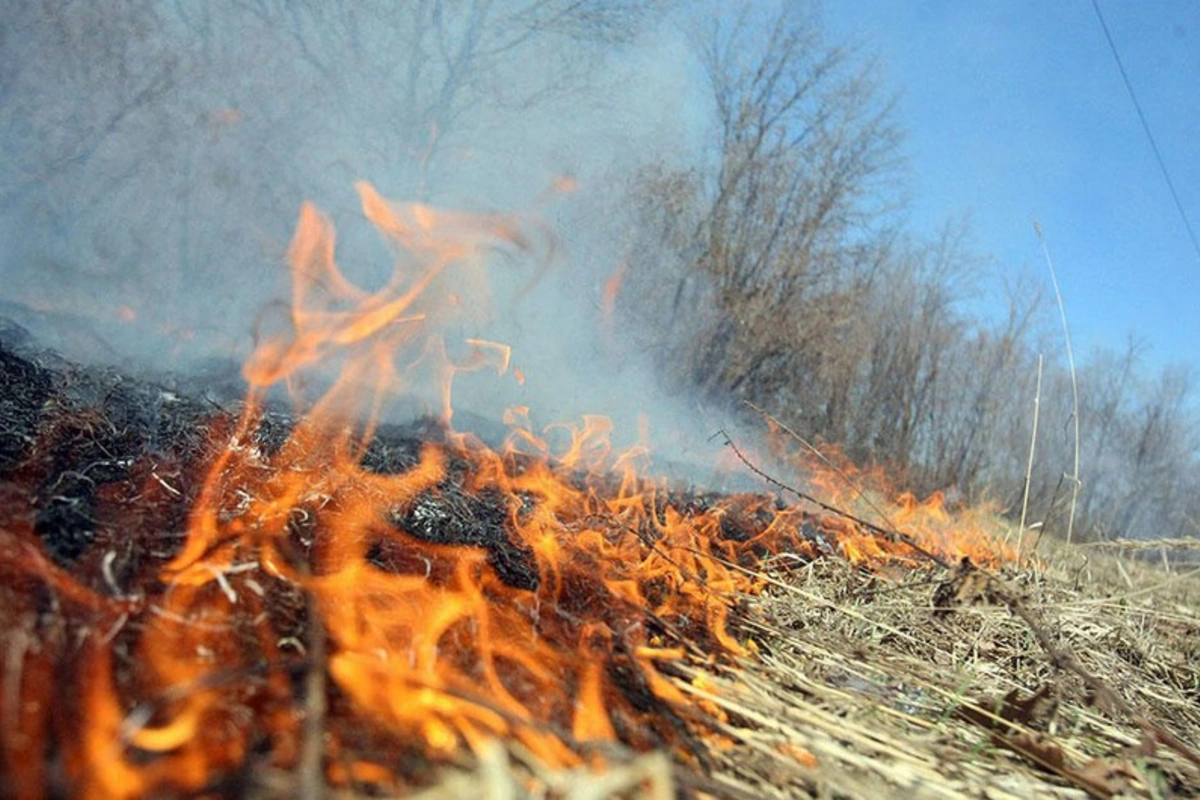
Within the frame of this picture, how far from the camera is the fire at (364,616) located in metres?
1.17

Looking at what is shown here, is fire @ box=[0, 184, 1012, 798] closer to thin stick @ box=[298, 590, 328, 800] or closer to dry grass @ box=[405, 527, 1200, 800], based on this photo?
thin stick @ box=[298, 590, 328, 800]

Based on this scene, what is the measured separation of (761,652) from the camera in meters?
2.39

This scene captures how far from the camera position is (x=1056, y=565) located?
540cm

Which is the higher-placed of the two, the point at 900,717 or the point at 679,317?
the point at 679,317

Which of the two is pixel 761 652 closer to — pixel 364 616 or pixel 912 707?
pixel 912 707

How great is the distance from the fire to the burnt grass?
2 centimetres

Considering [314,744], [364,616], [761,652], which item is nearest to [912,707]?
[761,652]

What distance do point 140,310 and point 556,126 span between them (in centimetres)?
565

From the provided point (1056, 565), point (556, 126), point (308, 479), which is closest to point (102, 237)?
point (556, 126)

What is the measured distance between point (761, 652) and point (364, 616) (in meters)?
1.32

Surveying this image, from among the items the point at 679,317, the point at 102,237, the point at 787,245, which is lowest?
the point at 102,237

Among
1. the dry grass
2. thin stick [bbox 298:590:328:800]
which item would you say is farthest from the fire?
the dry grass

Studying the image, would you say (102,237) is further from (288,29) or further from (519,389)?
(519,389)

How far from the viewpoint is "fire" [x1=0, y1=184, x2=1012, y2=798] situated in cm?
117
